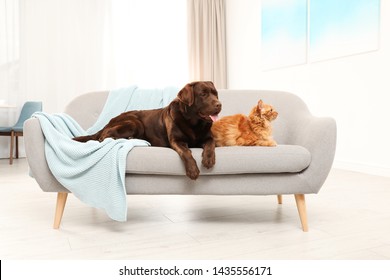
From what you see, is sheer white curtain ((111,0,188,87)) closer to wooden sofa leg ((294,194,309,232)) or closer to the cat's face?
the cat's face

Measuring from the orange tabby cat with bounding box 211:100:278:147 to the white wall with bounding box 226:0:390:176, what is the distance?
88.6 inches

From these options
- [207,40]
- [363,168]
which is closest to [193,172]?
[363,168]

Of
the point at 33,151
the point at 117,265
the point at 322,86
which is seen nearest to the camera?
the point at 117,265

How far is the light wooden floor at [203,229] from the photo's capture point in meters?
1.60

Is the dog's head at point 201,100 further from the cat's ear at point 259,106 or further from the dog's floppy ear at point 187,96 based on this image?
the cat's ear at point 259,106

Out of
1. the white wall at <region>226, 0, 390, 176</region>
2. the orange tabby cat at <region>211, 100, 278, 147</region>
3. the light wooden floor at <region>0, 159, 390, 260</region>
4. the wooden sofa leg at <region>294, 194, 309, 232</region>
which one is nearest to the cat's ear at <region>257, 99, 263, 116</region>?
the orange tabby cat at <region>211, 100, 278, 147</region>

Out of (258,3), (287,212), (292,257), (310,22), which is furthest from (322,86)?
(292,257)

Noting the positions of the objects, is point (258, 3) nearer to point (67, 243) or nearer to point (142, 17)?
point (142, 17)

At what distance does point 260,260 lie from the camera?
59.4 inches

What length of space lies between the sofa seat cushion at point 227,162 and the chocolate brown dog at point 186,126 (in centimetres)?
6

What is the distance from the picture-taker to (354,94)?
3996 mm

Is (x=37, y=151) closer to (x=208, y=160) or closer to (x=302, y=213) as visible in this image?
(x=208, y=160)

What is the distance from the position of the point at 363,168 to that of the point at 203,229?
2.71 metres

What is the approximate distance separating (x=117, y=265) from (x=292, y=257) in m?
0.76
